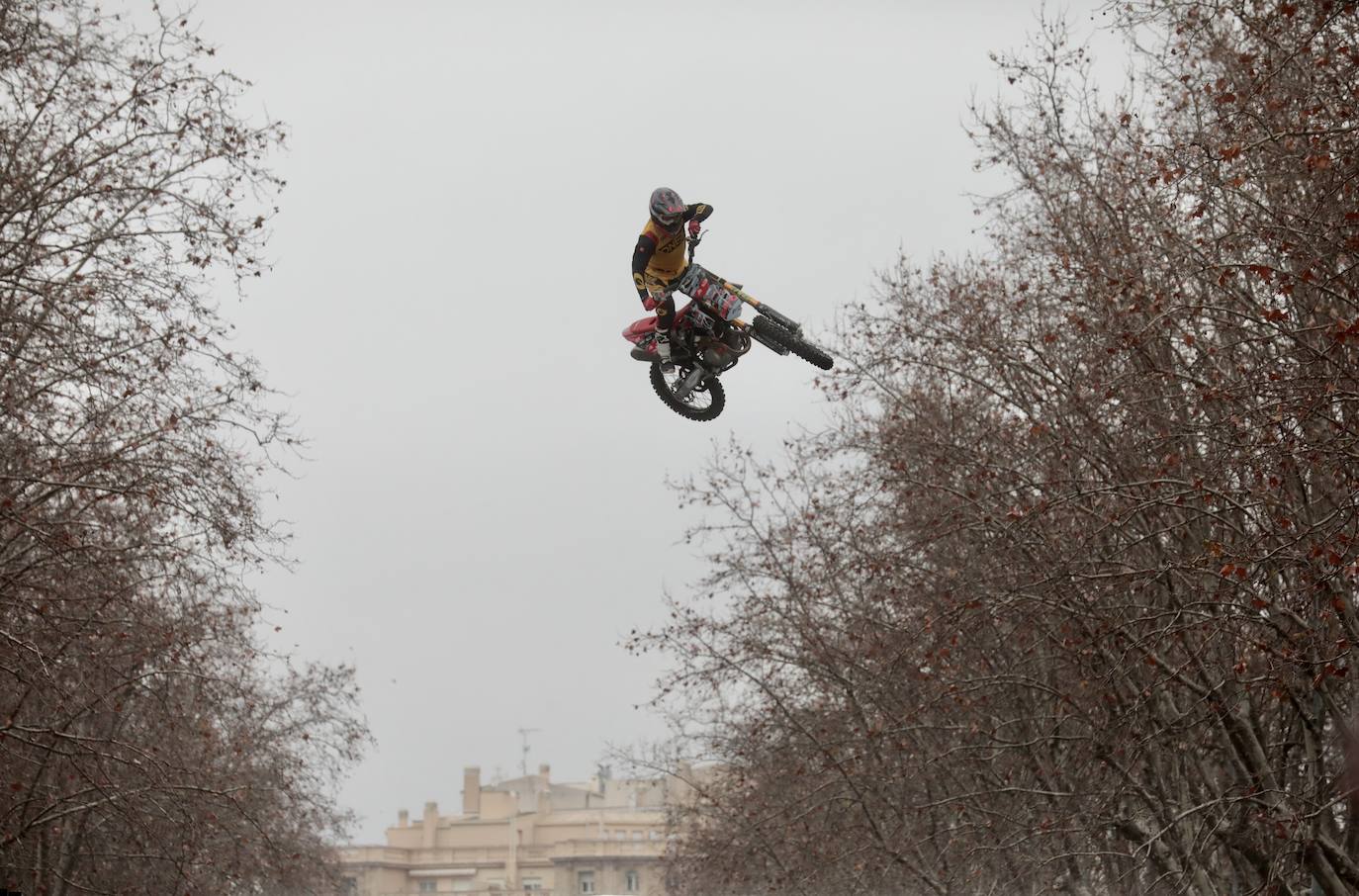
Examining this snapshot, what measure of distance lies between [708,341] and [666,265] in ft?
2.58

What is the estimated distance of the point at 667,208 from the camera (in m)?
11.7

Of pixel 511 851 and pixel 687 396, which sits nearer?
pixel 687 396

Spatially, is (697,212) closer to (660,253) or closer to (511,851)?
(660,253)

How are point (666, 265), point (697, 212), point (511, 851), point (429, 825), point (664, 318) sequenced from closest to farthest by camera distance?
point (697, 212) < point (666, 265) < point (664, 318) < point (511, 851) < point (429, 825)

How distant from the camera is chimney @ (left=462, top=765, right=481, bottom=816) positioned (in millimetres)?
103688

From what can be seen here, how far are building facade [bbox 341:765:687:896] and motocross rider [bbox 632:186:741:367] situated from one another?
2758 inches

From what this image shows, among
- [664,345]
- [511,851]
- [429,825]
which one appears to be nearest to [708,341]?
[664,345]

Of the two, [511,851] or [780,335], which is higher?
[511,851]

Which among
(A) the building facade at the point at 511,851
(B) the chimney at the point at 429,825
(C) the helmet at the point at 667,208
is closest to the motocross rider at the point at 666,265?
(C) the helmet at the point at 667,208

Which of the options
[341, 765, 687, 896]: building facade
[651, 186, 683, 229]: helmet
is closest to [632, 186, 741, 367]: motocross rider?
[651, 186, 683, 229]: helmet

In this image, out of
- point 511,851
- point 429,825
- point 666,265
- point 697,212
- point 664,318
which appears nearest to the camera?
point 697,212

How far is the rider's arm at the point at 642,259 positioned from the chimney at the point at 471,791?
94923 mm

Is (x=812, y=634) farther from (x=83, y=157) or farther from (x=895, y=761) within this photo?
(x=83, y=157)

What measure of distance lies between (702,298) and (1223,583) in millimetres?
4513
